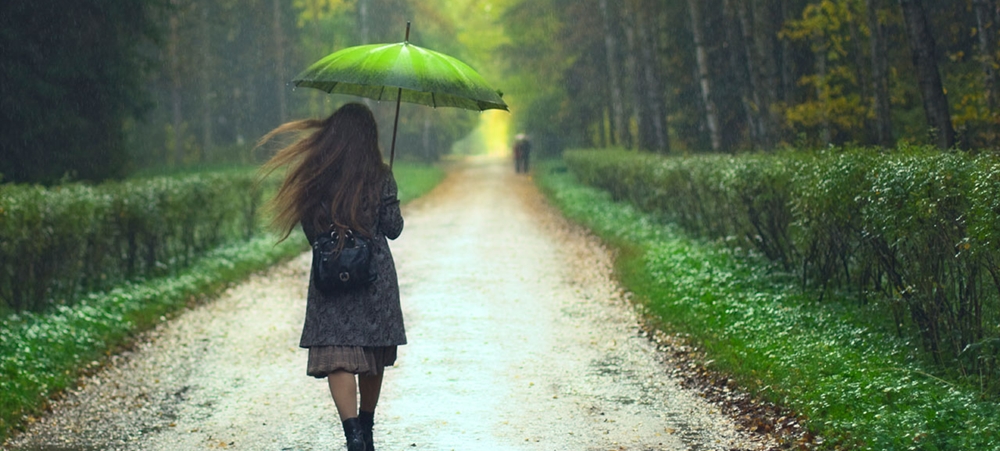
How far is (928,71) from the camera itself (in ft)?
37.3

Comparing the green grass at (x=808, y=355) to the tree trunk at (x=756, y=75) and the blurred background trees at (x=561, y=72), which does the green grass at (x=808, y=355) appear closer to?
the blurred background trees at (x=561, y=72)

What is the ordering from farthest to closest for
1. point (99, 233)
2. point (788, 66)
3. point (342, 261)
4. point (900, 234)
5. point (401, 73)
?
1. point (788, 66)
2. point (99, 233)
3. point (900, 234)
4. point (401, 73)
5. point (342, 261)

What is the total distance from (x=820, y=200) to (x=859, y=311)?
969 millimetres

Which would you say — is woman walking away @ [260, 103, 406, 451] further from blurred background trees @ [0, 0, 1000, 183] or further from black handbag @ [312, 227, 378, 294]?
blurred background trees @ [0, 0, 1000, 183]

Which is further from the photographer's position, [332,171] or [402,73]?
[402,73]

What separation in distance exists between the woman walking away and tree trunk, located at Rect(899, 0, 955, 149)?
27.4 ft

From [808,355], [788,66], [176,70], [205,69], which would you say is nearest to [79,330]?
[808,355]

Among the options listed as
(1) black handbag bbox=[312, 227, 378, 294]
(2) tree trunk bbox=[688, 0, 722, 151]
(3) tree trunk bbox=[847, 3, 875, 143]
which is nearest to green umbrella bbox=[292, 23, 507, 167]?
(1) black handbag bbox=[312, 227, 378, 294]

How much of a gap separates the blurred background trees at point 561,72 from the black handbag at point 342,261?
6.54m

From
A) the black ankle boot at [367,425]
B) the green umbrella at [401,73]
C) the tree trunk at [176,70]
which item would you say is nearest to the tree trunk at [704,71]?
the green umbrella at [401,73]

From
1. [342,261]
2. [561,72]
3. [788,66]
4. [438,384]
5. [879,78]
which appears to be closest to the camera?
[342,261]

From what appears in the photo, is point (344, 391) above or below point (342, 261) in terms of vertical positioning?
below

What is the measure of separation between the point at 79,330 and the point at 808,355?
21.6ft

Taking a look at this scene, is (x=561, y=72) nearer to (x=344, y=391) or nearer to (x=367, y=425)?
(x=367, y=425)
